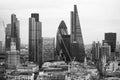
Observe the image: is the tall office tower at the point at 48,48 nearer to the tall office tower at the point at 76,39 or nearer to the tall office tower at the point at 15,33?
the tall office tower at the point at 76,39

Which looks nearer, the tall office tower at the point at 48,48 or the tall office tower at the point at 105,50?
the tall office tower at the point at 105,50

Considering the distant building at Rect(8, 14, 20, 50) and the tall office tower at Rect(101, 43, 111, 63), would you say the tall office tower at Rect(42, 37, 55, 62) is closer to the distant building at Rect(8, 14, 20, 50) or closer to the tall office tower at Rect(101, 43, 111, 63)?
the distant building at Rect(8, 14, 20, 50)

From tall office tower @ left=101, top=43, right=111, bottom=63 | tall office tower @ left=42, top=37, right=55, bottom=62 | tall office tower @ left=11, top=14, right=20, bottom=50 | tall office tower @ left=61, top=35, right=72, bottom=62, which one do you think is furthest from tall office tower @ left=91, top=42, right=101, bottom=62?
tall office tower @ left=11, top=14, right=20, bottom=50

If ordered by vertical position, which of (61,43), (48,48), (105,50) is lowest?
(105,50)

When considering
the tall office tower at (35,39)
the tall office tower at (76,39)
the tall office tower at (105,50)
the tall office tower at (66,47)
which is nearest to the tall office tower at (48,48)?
the tall office tower at (35,39)

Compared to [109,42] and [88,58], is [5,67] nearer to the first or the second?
[88,58]

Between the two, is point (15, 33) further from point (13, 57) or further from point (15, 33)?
point (13, 57)

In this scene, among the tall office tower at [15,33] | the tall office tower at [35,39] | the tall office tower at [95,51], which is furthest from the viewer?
the tall office tower at [35,39]

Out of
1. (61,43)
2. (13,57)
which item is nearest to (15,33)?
(13,57)
